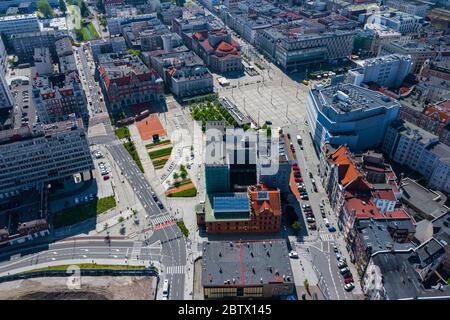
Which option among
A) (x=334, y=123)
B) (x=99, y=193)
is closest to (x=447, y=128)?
(x=334, y=123)

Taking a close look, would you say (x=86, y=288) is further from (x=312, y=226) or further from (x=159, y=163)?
(x=312, y=226)

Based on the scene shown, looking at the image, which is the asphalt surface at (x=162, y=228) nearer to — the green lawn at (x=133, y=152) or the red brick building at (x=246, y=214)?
the green lawn at (x=133, y=152)

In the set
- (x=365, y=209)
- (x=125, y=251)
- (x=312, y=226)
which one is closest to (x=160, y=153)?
(x=125, y=251)

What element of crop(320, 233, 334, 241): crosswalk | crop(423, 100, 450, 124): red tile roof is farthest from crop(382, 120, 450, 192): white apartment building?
crop(320, 233, 334, 241): crosswalk

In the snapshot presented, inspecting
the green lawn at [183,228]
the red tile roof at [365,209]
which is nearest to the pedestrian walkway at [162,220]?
the green lawn at [183,228]

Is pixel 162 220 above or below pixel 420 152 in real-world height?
below

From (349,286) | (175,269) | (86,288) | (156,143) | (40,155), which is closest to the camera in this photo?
(349,286)
